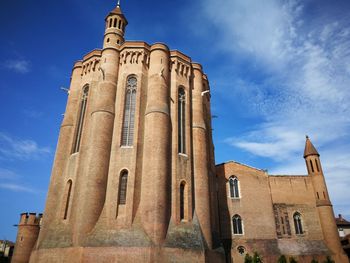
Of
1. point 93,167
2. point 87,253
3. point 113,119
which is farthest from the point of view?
point 113,119

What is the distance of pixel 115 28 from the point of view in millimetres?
24812

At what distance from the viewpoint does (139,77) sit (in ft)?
71.0

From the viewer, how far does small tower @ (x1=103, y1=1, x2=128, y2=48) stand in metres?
24.1

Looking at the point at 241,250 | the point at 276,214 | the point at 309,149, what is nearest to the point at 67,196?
the point at 241,250

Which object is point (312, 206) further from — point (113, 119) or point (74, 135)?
point (74, 135)

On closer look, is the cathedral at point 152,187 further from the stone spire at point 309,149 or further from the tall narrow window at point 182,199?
the stone spire at point 309,149

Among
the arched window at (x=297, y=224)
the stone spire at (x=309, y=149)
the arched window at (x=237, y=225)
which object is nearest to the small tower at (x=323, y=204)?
the stone spire at (x=309, y=149)

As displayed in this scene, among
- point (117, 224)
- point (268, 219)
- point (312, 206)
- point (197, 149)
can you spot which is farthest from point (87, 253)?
point (312, 206)

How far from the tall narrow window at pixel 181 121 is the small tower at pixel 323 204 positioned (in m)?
15.7

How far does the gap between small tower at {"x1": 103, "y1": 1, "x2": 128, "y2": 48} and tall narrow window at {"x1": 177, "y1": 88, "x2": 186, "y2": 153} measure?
6731mm

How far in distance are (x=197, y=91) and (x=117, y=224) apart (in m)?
12.4

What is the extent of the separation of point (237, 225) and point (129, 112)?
46.6ft

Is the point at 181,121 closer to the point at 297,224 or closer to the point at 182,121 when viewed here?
the point at 182,121

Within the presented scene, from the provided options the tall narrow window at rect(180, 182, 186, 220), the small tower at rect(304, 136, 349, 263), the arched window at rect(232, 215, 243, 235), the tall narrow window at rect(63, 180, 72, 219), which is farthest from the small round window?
the tall narrow window at rect(63, 180, 72, 219)
